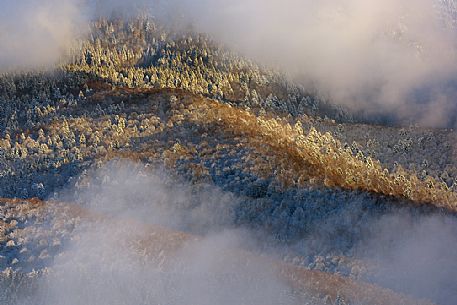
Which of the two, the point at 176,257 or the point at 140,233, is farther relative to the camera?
the point at 140,233

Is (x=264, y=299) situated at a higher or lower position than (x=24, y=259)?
higher

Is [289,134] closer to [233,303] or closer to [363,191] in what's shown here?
[363,191]

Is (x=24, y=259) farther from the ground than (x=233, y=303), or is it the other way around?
(x=233, y=303)

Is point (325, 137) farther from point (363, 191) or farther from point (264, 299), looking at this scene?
point (264, 299)

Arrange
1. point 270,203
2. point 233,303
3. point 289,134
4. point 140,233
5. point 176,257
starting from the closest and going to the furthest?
1. point 233,303
2. point 176,257
3. point 140,233
4. point 270,203
5. point 289,134

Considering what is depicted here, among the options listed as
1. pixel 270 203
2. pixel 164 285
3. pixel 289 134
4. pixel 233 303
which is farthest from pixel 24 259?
pixel 289 134

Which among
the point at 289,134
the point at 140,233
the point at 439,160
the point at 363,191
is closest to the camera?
the point at 140,233

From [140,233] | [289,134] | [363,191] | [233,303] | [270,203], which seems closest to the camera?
[233,303]

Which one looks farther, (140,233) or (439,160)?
(439,160)

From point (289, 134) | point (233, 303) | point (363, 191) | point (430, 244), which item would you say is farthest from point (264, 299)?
point (289, 134)
